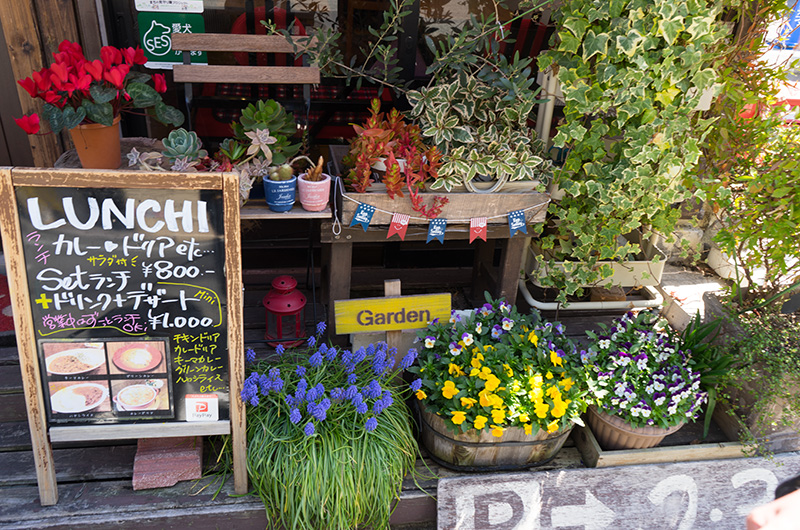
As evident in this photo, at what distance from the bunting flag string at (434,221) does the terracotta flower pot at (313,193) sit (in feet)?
0.34

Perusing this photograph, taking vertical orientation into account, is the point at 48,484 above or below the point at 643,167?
below

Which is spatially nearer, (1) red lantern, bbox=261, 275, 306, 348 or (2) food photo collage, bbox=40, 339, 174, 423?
(2) food photo collage, bbox=40, 339, 174, 423

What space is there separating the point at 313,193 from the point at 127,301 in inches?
31.2

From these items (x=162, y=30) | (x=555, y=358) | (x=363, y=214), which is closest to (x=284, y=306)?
(x=363, y=214)

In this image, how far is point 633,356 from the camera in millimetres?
2488

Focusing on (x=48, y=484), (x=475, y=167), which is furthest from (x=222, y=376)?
(x=475, y=167)

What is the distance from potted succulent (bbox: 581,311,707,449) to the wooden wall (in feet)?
8.94

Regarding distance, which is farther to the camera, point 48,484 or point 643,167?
point 643,167

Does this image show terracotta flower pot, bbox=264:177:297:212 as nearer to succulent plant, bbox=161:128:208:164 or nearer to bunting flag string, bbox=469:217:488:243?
succulent plant, bbox=161:128:208:164

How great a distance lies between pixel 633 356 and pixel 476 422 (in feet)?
2.78

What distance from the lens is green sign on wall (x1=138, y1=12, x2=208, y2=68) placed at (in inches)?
112

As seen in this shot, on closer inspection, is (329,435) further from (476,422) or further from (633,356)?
(633,356)

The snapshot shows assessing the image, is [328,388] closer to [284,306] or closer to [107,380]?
[284,306]

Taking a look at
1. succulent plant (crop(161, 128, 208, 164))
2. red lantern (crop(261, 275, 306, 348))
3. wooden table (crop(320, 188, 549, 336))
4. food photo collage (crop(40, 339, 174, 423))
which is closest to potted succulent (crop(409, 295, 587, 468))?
wooden table (crop(320, 188, 549, 336))
